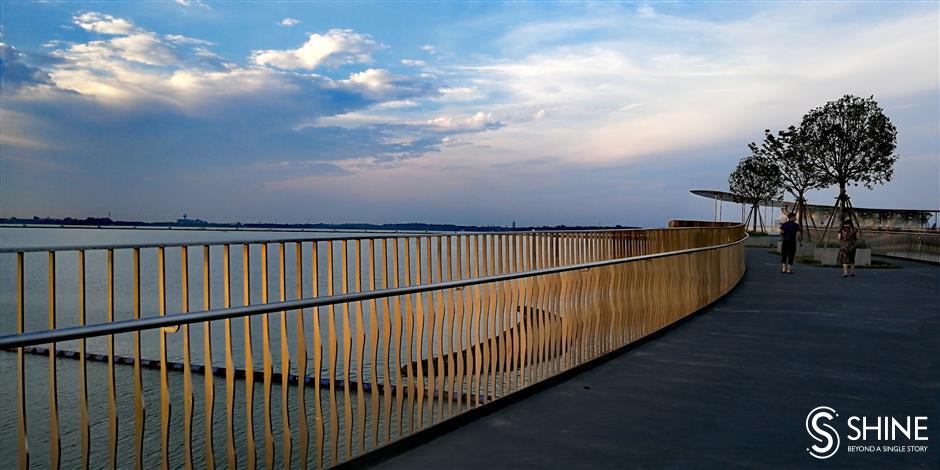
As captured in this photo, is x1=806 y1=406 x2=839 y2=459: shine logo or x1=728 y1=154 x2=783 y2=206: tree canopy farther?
x1=728 y1=154 x2=783 y2=206: tree canopy

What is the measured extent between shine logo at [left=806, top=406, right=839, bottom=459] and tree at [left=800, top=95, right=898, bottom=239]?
100 feet

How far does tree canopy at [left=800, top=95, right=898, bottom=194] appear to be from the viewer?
32531mm

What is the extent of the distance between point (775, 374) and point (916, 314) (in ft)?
23.4

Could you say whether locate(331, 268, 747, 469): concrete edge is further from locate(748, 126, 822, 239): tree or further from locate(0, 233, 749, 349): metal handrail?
locate(748, 126, 822, 239): tree

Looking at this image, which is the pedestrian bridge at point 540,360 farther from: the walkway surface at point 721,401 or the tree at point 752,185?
the tree at point 752,185

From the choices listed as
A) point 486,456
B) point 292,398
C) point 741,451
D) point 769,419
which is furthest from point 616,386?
point 292,398

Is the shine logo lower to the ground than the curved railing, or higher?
lower

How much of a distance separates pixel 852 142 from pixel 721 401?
103 feet

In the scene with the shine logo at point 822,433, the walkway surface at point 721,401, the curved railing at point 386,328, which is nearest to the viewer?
the curved railing at point 386,328

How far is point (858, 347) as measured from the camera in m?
9.24

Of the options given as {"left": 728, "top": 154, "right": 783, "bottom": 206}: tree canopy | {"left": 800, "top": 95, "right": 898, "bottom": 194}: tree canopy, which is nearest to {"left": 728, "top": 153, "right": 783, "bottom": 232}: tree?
{"left": 728, "top": 154, "right": 783, "bottom": 206}: tree canopy

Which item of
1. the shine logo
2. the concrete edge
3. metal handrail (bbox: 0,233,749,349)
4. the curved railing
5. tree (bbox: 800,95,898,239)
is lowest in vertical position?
the shine logo

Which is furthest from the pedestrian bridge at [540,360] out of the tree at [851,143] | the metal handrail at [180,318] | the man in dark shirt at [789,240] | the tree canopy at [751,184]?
the tree canopy at [751,184]

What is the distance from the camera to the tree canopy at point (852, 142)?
32.5 metres
